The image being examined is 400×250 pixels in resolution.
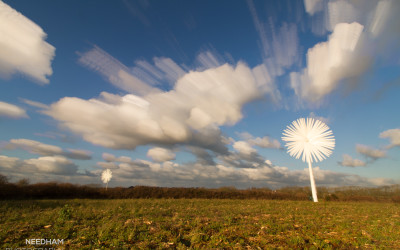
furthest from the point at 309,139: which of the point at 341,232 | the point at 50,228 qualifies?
the point at 50,228

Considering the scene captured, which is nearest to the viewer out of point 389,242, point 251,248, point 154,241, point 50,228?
point 251,248

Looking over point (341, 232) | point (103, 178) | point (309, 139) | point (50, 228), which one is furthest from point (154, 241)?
point (103, 178)

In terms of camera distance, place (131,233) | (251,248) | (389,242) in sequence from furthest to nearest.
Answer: (389,242)
(131,233)
(251,248)

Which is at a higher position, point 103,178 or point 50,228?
point 103,178

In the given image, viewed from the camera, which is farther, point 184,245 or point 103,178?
point 103,178

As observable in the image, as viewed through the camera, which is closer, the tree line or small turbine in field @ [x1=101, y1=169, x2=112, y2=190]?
the tree line

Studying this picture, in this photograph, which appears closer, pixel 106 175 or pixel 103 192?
pixel 103 192

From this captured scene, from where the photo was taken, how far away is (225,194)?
45.1 meters

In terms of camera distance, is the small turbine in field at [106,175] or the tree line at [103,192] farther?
the small turbine in field at [106,175]

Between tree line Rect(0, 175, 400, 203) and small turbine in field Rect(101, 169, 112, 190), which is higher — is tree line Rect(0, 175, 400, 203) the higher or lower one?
the lower one

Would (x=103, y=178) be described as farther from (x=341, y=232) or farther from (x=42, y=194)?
(x=341, y=232)

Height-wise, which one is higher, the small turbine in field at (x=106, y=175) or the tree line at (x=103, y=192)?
the small turbine in field at (x=106, y=175)

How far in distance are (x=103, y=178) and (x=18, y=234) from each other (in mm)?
44731

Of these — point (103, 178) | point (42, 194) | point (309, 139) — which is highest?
point (309, 139)
